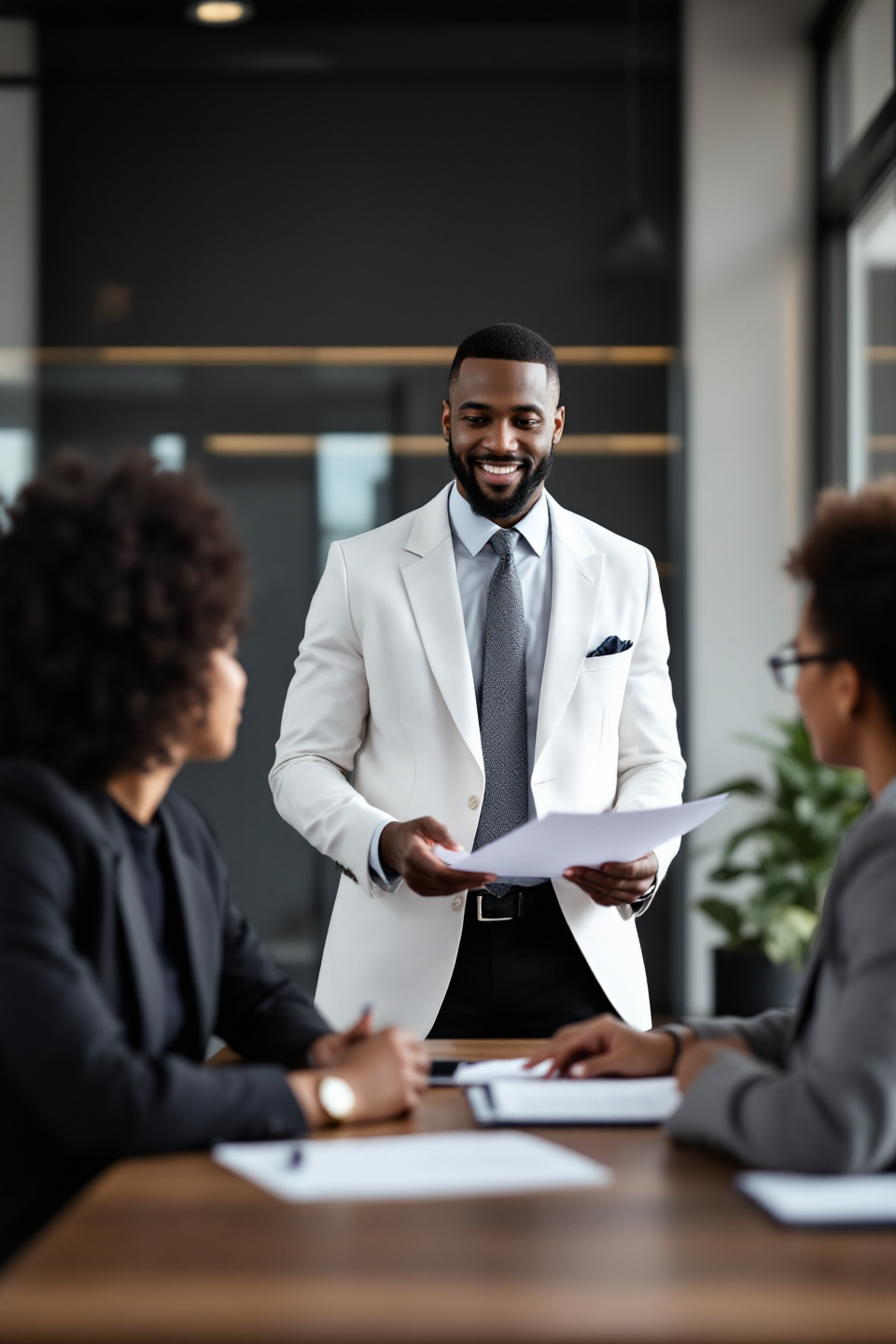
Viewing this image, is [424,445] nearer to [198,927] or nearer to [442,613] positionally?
[442,613]

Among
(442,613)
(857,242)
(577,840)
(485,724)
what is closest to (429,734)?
(485,724)

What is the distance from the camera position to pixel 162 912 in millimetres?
1617

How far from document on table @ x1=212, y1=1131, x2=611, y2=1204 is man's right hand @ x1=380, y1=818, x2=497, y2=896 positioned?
661 millimetres

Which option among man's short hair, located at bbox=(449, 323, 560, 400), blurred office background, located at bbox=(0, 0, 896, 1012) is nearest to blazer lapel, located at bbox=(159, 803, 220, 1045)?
man's short hair, located at bbox=(449, 323, 560, 400)

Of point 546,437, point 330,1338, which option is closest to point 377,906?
point 546,437

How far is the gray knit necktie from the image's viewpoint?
2.36 m

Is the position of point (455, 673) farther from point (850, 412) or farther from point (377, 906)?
point (850, 412)

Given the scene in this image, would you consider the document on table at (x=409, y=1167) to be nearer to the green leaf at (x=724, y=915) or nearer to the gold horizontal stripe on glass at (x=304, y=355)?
the green leaf at (x=724, y=915)

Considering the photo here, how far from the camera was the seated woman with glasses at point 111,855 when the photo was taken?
1338 millimetres

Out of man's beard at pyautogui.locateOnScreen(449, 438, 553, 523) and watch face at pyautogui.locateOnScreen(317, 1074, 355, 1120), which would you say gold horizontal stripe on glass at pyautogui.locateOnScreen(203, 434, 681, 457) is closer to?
man's beard at pyautogui.locateOnScreen(449, 438, 553, 523)

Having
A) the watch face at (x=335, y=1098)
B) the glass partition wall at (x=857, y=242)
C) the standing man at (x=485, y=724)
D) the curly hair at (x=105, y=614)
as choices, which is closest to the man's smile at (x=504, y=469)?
the standing man at (x=485, y=724)

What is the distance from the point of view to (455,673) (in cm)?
243

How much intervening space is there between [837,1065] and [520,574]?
1401 millimetres

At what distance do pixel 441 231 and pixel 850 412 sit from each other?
5.73ft
